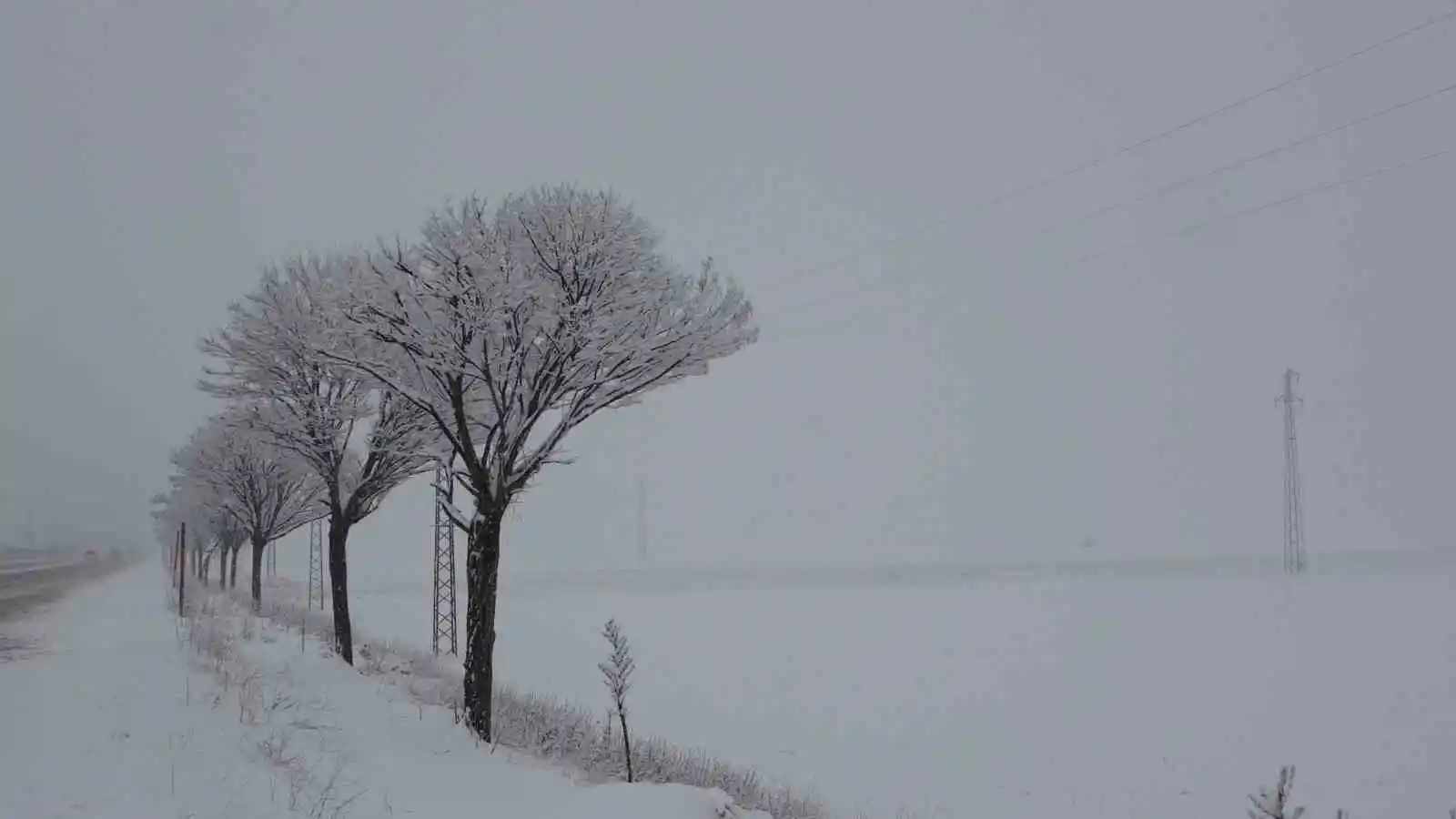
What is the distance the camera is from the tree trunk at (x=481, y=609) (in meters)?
10.5

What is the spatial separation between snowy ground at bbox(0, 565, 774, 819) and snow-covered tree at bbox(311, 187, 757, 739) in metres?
1.51

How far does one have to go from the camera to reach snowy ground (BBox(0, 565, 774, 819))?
21.3 feet

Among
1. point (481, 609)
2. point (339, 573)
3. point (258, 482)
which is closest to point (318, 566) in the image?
point (258, 482)

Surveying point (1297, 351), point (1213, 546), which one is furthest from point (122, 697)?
point (1297, 351)

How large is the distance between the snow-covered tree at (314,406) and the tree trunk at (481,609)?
474 centimetres

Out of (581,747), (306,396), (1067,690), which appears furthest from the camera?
(1067,690)

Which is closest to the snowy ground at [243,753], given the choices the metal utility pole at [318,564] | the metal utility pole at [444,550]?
the metal utility pole at [444,550]

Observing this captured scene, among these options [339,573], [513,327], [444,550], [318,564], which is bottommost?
[318,564]

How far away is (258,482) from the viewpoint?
27.7m

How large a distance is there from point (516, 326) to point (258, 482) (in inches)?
834

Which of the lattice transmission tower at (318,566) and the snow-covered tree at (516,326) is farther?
the lattice transmission tower at (318,566)

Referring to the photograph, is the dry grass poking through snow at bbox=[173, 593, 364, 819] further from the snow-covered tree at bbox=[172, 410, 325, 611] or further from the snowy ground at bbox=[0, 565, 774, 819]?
the snow-covered tree at bbox=[172, 410, 325, 611]

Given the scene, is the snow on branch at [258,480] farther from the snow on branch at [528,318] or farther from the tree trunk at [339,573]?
the snow on branch at [528,318]

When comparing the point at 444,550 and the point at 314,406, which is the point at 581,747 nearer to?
the point at 314,406
